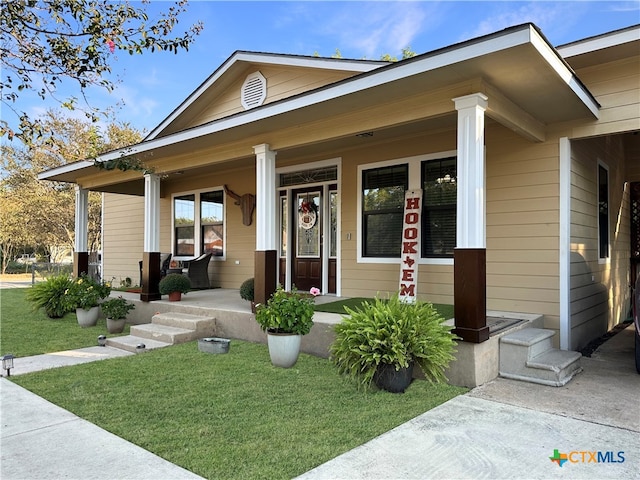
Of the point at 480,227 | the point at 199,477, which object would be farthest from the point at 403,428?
the point at 480,227

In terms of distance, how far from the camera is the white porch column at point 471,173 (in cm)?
427

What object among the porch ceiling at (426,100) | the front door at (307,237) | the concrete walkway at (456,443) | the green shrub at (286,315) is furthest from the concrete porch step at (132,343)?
the porch ceiling at (426,100)

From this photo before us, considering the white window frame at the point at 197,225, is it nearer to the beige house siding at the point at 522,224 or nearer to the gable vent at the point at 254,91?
the gable vent at the point at 254,91

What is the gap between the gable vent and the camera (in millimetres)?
7738

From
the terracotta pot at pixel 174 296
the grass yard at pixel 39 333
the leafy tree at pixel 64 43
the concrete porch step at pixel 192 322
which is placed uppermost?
the leafy tree at pixel 64 43

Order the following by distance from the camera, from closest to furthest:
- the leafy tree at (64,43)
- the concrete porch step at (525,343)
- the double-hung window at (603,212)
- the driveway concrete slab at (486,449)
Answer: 1. the driveway concrete slab at (486,449)
2. the leafy tree at (64,43)
3. the concrete porch step at (525,343)
4. the double-hung window at (603,212)

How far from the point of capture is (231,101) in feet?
27.2

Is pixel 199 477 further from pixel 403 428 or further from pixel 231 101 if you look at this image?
pixel 231 101

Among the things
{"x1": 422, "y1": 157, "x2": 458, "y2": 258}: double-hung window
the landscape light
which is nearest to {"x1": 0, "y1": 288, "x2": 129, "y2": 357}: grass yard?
the landscape light

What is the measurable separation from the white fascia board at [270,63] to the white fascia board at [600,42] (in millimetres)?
2011

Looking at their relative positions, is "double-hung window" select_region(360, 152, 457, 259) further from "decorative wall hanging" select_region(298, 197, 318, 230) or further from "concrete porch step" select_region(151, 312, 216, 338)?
"concrete porch step" select_region(151, 312, 216, 338)

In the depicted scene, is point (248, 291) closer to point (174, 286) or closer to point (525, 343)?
point (174, 286)

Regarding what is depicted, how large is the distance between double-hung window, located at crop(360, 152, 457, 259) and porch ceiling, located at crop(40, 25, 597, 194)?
53 cm

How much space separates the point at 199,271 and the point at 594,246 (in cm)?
709
